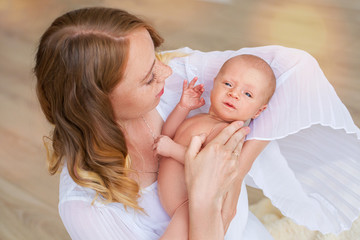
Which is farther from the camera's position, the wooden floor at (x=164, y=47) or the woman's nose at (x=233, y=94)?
the wooden floor at (x=164, y=47)

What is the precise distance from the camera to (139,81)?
3.87 feet

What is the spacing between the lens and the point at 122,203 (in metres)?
1.22

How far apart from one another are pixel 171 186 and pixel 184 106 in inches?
10.9

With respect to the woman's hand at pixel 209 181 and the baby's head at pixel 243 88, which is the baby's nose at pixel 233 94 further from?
the woman's hand at pixel 209 181

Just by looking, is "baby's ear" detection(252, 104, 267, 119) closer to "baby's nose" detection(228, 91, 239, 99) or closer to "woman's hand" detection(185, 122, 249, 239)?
"baby's nose" detection(228, 91, 239, 99)

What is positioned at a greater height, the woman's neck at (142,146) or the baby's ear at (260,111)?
the baby's ear at (260,111)

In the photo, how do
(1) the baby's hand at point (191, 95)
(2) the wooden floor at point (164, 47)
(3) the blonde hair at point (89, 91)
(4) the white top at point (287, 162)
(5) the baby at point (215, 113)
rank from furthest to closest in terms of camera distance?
(2) the wooden floor at point (164, 47) < (1) the baby's hand at point (191, 95) < (5) the baby at point (215, 113) < (4) the white top at point (287, 162) < (3) the blonde hair at point (89, 91)

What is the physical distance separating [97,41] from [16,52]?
2.65 m

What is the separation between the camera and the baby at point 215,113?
1298mm

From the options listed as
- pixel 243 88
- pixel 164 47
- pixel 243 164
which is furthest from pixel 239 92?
pixel 164 47

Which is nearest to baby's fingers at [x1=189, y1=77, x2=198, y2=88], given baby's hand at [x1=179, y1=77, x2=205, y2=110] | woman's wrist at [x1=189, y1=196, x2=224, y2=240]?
baby's hand at [x1=179, y1=77, x2=205, y2=110]

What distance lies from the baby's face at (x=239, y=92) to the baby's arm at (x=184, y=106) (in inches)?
2.2

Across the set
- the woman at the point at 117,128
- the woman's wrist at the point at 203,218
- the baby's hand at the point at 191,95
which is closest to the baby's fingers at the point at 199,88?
the baby's hand at the point at 191,95

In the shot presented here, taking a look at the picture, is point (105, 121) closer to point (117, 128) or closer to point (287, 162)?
point (117, 128)
